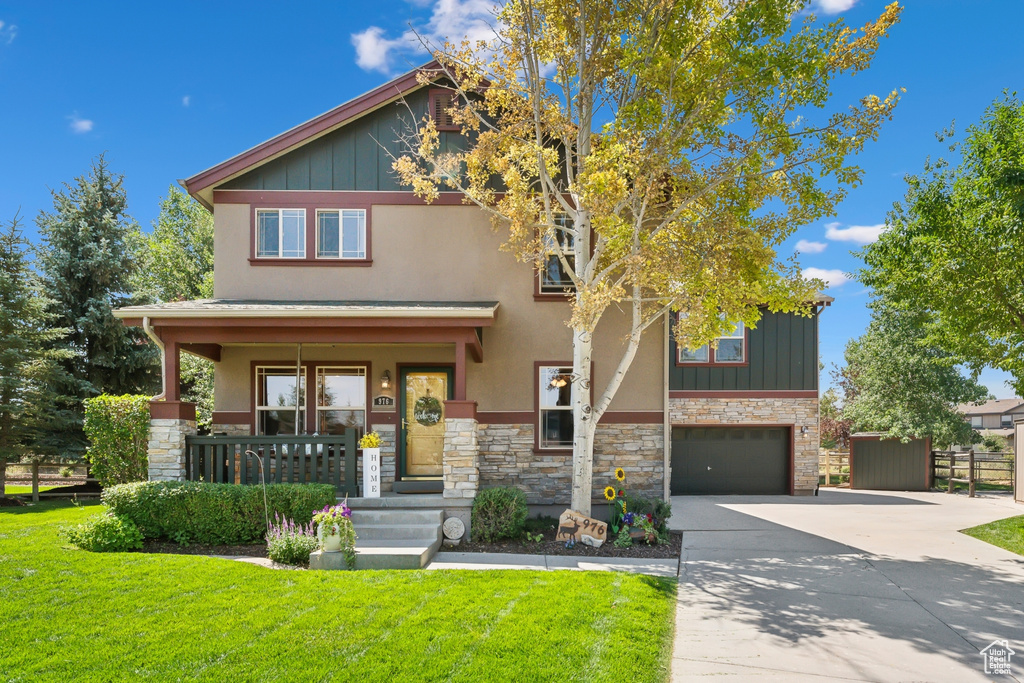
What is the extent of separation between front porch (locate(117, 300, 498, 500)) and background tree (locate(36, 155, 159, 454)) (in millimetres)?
7119

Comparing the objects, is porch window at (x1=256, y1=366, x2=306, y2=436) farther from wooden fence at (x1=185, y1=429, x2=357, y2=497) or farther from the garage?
the garage

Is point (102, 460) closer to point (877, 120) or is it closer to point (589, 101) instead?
point (589, 101)

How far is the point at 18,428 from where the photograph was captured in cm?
1390

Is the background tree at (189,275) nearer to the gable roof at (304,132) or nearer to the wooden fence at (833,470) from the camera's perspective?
the gable roof at (304,132)

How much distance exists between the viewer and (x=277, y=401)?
1092 cm

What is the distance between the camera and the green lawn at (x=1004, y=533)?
349 inches

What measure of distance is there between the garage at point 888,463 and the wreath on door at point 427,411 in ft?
40.7

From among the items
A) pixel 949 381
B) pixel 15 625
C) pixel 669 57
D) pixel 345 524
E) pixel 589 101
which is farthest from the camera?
pixel 949 381

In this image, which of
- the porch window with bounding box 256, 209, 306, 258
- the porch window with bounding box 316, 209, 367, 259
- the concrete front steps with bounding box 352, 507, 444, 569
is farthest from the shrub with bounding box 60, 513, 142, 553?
the porch window with bounding box 316, 209, 367, 259

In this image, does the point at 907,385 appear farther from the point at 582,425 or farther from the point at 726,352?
the point at 582,425

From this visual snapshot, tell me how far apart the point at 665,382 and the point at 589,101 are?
192 inches

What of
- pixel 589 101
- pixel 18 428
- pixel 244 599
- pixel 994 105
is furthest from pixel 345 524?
pixel 994 105

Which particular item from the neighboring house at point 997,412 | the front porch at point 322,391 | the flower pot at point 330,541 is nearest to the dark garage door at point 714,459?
the front porch at point 322,391

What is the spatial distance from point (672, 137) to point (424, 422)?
20.3 feet
